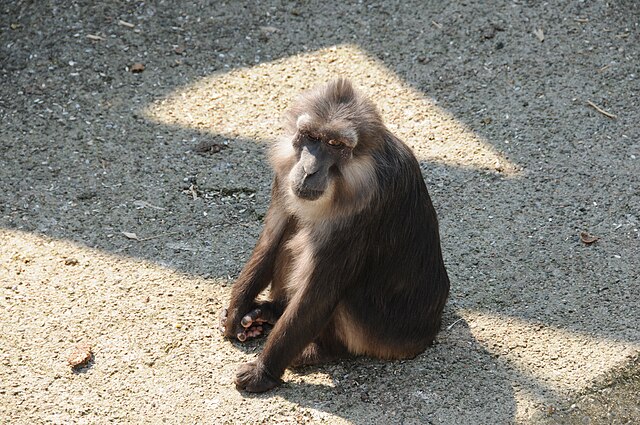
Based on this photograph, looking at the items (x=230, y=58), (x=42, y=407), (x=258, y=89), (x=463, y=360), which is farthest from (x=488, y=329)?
(x=230, y=58)

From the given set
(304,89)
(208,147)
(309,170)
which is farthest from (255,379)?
(304,89)

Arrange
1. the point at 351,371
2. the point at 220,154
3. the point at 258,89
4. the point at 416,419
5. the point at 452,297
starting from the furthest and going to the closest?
the point at 258,89 < the point at 220,154 < the point at 452,297 < the point at 351,371 < the point at 416,419

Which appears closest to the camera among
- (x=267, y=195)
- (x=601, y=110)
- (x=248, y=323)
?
(x=248, y=323)

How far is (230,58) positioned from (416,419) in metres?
4.28

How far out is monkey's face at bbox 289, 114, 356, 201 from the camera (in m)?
4.77

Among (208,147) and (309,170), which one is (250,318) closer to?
(309,170)

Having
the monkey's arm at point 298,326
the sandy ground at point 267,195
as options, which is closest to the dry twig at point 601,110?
the sandy ground at point 267,195

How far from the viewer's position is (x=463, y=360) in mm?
5445

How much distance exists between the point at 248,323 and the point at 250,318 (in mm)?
33

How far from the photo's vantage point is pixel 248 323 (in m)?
5.48

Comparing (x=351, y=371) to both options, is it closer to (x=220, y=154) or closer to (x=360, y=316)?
(x=360, y=316)

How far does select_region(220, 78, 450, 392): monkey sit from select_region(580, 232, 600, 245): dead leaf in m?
1.47

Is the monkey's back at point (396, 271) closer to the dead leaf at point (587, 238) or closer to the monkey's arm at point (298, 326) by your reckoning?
the monkey's arm at point (298, 326)

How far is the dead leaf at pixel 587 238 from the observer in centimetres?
638
